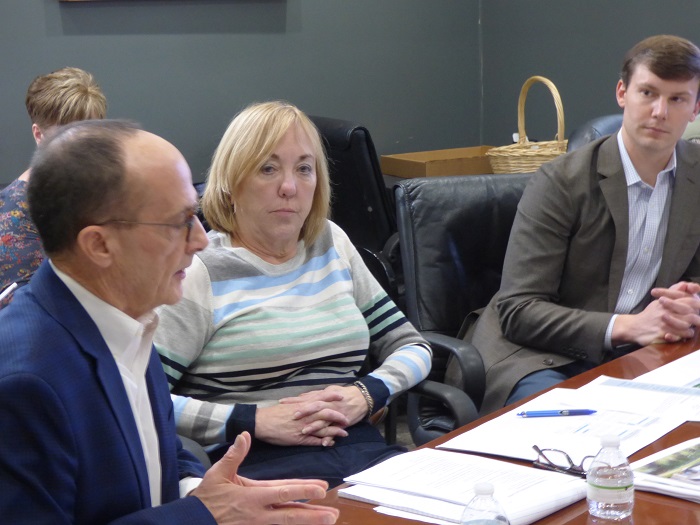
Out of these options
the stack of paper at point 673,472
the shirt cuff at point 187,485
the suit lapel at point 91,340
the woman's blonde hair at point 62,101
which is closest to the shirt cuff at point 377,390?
the shirt cuff at point 187,485

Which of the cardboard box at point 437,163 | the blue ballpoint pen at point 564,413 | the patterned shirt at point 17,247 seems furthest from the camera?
the cardboard box at point 437,163

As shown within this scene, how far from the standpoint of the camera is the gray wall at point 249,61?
162 inches

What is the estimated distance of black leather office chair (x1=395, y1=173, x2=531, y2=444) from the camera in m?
2.47

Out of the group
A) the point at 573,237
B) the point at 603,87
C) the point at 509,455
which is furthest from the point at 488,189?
the point at 603,87

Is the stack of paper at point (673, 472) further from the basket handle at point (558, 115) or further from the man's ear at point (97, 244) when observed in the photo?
the basket handle at point (558, 115)

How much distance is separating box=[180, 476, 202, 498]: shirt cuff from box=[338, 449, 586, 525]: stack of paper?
0.26 metres

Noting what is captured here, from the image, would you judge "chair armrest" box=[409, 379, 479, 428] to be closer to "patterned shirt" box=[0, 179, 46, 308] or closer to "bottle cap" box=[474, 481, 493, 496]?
"bottle cap" box=[474, 481, 493, 496]

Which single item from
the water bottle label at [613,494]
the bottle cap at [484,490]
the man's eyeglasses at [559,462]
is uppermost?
the bottle cap at [484,490]

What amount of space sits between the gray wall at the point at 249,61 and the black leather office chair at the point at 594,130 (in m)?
1.73

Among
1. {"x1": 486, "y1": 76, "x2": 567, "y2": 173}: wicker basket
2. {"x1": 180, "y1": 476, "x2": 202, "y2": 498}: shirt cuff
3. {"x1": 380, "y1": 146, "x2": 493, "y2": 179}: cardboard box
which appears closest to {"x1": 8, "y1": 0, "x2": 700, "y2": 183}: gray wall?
{"x1": 380, "y1": 146, "x2": 493, "y2": 179}: cardboard box

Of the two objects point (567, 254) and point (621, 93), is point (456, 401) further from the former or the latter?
point (621, 93)

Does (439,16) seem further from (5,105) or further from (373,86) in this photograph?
(5,105)

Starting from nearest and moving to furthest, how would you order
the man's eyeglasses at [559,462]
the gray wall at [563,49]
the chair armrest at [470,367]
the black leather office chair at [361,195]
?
the man's eyeglasses at [559,462] → the chair armrest at [470,367] → the black leather office chair at [361,195] → the gray wall at [563,49]

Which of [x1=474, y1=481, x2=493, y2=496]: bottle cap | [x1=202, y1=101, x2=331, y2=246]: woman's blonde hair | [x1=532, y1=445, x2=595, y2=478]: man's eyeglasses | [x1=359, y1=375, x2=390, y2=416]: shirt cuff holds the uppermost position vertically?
[x1=202, y1=101, x2=331, y2=246]: woman's blonde hair
